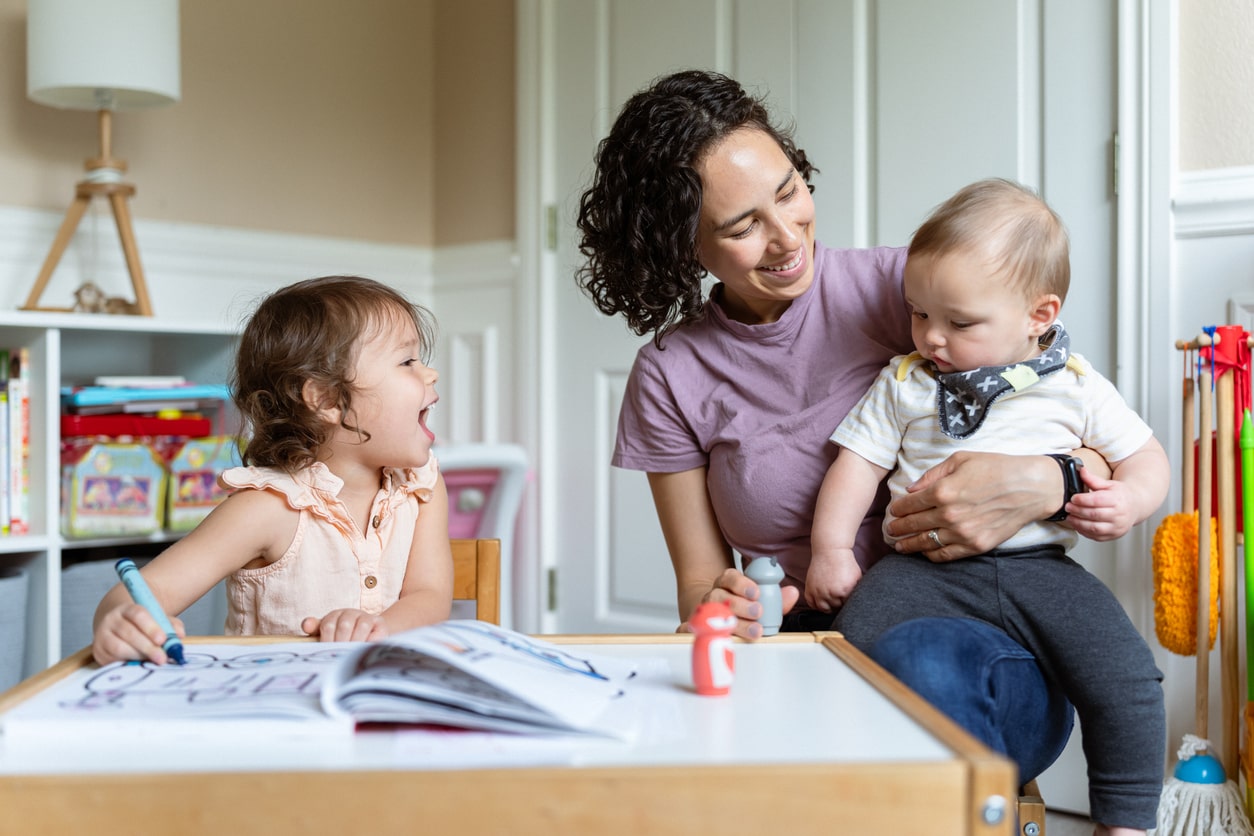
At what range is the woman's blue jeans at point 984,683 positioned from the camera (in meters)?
1.04

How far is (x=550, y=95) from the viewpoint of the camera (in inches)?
121

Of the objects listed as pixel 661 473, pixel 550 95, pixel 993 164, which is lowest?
pixel 661 473

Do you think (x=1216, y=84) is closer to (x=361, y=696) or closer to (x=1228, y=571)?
(x=1228, y=571)

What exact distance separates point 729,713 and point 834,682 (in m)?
0.13

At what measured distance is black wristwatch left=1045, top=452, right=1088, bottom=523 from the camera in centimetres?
124

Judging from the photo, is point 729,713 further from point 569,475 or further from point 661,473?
point 569,475

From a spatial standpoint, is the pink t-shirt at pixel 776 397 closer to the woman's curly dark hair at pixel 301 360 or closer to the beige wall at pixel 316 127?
the woman's curly dark hair at pixel 301 360

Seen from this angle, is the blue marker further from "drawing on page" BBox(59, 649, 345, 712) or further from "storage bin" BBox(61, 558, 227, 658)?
"storage bin" BBox(61, 558, 227, 658)

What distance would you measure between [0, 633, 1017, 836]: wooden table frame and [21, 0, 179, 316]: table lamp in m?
2.05

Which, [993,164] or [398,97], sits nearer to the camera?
[993,164]

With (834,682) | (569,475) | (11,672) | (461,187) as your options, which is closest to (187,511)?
(11,672)

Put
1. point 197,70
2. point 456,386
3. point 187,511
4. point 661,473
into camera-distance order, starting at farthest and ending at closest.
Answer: point 456,386 → point 197,70 → point 187,511 → point 661,473

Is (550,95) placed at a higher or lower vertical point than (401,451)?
higher

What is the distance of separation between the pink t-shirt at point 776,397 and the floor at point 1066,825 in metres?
0.99
